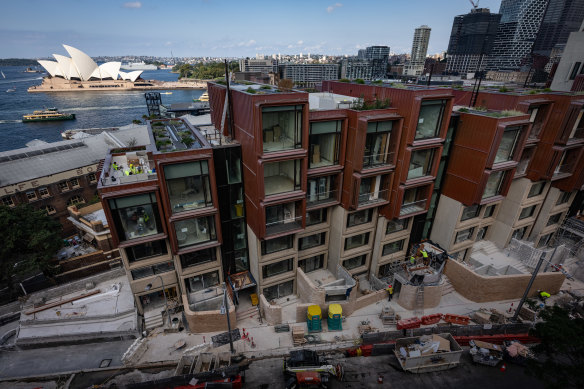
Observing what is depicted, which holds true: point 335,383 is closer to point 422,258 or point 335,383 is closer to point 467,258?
point 422,258

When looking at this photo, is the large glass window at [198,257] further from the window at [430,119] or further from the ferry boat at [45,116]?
the ferry boat at [45,116]

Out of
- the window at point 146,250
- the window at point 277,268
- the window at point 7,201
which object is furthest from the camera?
the window at point 7,201

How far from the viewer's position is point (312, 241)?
101 feet

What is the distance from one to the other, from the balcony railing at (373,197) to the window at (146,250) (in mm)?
19184

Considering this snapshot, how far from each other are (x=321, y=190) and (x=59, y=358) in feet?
94.7

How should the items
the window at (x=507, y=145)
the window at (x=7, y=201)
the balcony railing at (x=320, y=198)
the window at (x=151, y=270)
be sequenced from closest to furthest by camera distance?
the window at (x=151, y=270), the balcony railing at (x=320, y=198), the window at (x=507, y=145), the window at (x=7, y=201)

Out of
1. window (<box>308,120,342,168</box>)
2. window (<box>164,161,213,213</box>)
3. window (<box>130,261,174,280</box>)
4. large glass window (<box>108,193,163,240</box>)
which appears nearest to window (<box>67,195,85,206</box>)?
window (<box>130,261,174,280</box>)

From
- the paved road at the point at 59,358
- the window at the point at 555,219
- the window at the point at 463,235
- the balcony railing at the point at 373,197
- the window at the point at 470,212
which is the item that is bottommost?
the paved road at the point at 59,358

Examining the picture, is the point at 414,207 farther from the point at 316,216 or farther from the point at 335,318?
the point at 335,318

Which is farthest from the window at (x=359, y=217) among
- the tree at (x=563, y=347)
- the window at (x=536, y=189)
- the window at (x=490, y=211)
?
the window at (x=536, y=189)

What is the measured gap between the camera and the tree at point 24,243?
96.2ft

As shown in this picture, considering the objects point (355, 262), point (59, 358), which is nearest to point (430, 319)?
point (355, 262)

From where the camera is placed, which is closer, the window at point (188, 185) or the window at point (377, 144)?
the window at point (188, 185)

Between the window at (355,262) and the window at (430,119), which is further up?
the window at (430,119)
